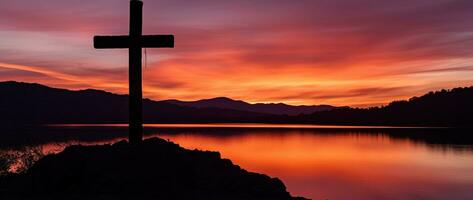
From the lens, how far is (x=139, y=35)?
13.4 m

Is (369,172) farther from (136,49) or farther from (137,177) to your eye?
(137,177)

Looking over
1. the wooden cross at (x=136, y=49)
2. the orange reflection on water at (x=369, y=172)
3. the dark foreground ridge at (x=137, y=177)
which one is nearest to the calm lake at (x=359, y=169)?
the orange reflection on water at (x=369, y=172)

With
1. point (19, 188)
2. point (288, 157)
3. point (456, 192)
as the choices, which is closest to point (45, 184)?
point (19, 188)

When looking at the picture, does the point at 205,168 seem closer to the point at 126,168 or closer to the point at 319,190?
the point at 126,168

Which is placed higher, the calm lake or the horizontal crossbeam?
the horizontal crossbeam

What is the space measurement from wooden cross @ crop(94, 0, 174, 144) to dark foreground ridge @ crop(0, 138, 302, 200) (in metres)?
0.54

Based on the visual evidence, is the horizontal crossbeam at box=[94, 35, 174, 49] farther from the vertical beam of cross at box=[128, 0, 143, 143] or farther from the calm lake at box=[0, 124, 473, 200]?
the calm lake at box=[0, 124, 473, 200]

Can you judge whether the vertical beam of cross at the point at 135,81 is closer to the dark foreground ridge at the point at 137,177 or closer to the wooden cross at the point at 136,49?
the wooden cross at the point at 136,49

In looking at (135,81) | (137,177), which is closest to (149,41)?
(135,81)

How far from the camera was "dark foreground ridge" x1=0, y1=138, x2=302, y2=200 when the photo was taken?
441 inches

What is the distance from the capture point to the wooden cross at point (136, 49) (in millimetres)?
13109

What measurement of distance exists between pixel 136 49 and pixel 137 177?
3.83 m

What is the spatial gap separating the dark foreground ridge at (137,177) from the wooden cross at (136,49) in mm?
540

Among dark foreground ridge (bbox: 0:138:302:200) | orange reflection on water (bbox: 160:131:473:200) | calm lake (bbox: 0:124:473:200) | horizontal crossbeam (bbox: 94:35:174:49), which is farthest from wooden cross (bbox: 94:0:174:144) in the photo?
orange reflection on water (bbox: 160:131:473:200)
